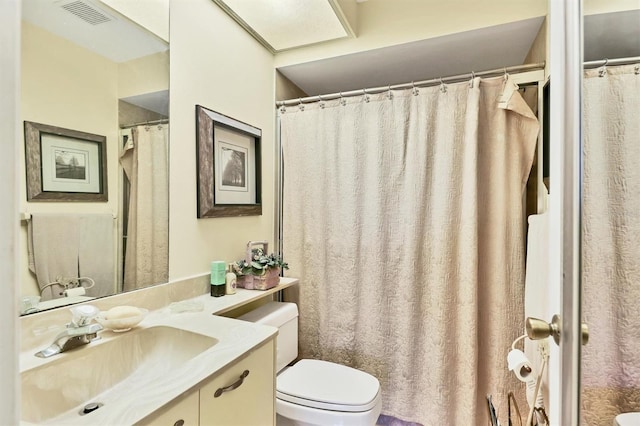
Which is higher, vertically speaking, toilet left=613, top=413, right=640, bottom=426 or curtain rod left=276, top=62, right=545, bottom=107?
curtain rod left=276, top=62, right=545, bottom=107

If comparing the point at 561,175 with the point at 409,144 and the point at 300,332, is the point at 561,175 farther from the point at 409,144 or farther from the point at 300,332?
the point at 300,332

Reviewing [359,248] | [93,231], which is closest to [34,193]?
[93,231]

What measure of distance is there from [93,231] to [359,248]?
4.38 feet

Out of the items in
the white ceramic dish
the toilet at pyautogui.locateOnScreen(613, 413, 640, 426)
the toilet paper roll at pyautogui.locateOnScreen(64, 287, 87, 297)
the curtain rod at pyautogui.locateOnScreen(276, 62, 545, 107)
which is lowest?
the toilet at pyautogui.locateOnScreen(613, 413, 640, 426)

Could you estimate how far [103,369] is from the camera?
936 mm

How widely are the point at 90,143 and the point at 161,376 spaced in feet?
2.75

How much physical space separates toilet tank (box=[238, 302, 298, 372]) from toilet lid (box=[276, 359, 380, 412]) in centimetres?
8

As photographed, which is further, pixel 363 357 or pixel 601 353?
pixel 363 357

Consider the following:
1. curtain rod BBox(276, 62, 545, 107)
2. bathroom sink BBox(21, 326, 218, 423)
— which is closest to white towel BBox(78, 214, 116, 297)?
bathroom sink BBox(21, 326, 218, 423)

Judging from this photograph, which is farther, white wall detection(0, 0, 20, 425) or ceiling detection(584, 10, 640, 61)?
ceiling detection(584, 10, 640, 61)

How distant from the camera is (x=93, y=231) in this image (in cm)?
109

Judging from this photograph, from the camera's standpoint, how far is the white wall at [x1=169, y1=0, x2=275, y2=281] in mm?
1382

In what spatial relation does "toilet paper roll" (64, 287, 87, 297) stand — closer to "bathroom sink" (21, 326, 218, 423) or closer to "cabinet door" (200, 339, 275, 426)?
"bathroom sink" (21, 326, 218, 423)

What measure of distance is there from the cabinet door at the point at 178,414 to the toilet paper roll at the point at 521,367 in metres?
1.10
